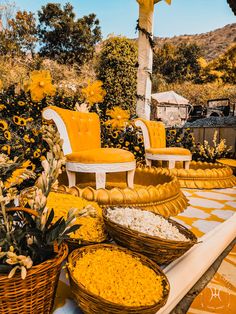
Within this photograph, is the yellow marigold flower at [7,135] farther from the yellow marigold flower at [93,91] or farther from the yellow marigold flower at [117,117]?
the yellow marigold flower at [117,117]

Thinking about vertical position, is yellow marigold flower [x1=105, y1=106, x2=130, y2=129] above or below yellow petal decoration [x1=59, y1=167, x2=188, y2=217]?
above

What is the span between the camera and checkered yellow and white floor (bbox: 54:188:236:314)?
49.6 inches

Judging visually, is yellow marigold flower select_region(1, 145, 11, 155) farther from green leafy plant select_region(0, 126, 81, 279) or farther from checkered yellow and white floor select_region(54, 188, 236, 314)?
green leafy plant select_region(0, 126, 81, 279)

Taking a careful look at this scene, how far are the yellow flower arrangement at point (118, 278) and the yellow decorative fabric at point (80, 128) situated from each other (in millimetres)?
1777

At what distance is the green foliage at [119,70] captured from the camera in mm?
7102

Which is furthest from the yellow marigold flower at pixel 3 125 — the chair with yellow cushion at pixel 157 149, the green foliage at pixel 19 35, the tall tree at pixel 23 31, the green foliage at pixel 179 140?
the tall tree at pixel 23 31

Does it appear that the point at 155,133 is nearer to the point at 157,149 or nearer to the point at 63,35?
the point at 157,149

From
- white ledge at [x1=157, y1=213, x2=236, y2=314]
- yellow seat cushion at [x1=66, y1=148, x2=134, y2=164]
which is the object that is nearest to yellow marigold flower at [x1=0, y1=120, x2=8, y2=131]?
yellow seat cushion at [x1=66, y1=148, x2=134, y2=164]

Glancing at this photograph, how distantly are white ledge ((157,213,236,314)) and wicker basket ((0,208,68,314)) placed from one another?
1.65ft

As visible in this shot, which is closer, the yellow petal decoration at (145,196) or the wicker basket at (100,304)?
the wicker basket at (100,304)

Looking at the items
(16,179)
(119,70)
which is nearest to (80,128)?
(16,179)

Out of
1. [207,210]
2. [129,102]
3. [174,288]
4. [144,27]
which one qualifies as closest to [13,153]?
[174,288]

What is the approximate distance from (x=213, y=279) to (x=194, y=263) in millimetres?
187

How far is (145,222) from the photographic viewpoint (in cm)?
161
